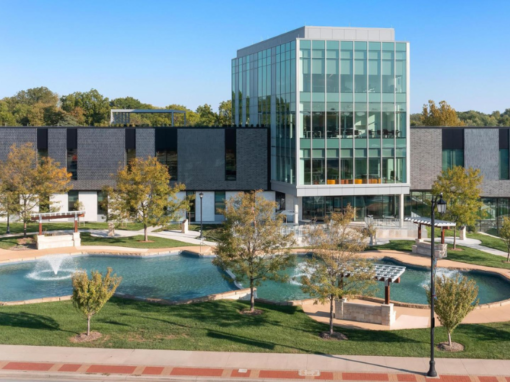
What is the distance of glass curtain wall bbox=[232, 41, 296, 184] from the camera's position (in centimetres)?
5369

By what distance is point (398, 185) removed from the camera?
5378 centimetres

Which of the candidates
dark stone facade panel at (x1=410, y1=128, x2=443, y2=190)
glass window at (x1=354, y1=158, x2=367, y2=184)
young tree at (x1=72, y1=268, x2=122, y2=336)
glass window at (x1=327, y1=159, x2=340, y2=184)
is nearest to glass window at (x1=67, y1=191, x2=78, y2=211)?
glass window at (x1=327, y1=159, x2=340, y2=184)

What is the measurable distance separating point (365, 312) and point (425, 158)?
111ft

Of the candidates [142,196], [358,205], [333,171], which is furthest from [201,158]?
[358,205]

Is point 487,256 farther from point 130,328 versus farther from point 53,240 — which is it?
point 53,240

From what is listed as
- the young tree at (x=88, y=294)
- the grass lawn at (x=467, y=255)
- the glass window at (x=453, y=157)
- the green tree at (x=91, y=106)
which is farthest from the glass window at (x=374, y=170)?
the green tree at (x=91, y=106)

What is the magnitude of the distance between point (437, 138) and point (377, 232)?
46.8 ft

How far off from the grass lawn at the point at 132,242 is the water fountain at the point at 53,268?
4.82 m

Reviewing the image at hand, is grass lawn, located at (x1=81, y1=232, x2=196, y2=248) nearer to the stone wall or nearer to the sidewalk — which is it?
the stone wall

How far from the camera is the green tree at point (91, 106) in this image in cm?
11956

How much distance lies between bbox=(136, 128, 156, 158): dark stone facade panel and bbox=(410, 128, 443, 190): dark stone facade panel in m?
25.4

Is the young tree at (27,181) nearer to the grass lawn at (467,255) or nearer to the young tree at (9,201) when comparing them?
the young tree at (9,201)

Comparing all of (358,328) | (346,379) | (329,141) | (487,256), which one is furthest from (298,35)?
(346,379)

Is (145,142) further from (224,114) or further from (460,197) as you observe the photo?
(224,114)
